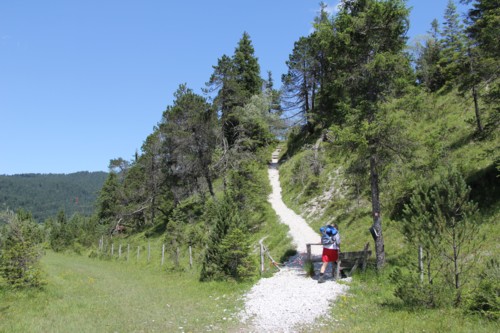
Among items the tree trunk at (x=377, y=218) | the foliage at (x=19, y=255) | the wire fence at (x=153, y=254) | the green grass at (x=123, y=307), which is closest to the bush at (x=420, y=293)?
the tree trunk at (x=377, y=218)

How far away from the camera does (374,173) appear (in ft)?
47.0

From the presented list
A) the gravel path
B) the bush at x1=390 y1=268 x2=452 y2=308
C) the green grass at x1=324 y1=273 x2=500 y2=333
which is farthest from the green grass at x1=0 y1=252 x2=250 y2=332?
the bush at x1=390 y1=268 x2=452 y2=308

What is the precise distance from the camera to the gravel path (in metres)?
9.84

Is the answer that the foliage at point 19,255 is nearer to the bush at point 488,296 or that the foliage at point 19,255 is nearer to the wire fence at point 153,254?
the wire fence at point 153,254

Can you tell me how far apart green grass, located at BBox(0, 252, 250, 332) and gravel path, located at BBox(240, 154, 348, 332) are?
2.02 feet

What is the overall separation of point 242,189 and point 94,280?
11210mm

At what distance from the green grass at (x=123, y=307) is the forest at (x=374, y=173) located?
44.9 inches

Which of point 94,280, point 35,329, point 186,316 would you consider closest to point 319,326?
point 186,316

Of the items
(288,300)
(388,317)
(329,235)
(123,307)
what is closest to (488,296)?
(388,317)

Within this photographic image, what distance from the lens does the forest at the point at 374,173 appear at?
31.5 ft

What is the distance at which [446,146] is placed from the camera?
71.5 feet

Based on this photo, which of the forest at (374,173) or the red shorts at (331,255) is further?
the red shorts at (331,255)

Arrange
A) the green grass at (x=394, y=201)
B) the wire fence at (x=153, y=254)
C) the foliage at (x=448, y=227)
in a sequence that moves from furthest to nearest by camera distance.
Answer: the wire fence at (x=153, y=254)
the foliage at (x=448, y=227)
the green grass at (x=394, y=201)

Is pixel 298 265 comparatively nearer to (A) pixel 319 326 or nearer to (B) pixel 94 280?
(A) pixel 319 326
